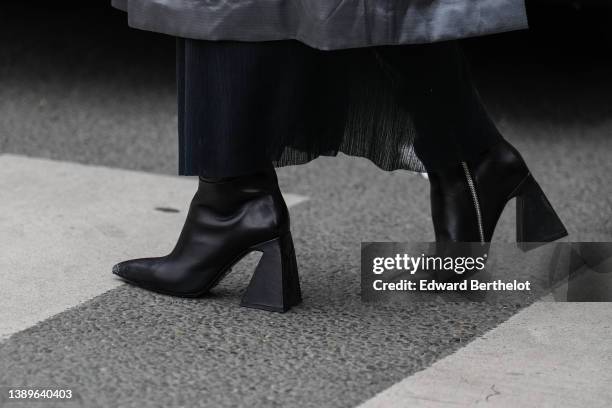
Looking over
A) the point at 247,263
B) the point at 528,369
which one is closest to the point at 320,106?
the point at 247,263

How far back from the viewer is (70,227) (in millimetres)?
2611

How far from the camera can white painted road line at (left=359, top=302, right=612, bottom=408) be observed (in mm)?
1738

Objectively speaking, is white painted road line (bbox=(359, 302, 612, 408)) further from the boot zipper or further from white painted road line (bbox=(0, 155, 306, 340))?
white painted road line (bbox=(0, 155, 306, 340))

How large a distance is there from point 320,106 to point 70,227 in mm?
801

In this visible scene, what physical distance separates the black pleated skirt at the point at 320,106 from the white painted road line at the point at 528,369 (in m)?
0.37

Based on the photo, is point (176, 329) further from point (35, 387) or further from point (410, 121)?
point (410, 121)

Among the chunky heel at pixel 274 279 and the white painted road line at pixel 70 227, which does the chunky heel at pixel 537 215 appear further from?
the white painted road line at pixel 70 227

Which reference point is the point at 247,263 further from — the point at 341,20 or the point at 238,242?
the point at 341,20

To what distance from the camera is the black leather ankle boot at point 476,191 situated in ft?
7.14

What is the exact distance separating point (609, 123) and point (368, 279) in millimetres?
1876

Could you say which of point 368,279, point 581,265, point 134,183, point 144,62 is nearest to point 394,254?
point 368,279

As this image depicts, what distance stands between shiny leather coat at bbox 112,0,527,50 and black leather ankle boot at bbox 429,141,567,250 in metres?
0.35

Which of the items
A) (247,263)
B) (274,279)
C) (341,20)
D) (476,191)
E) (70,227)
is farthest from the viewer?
(70,227)

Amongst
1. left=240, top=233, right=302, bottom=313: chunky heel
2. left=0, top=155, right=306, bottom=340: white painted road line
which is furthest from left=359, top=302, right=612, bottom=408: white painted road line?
left=0, top=155, right=306, bottom=340: white painted road line
